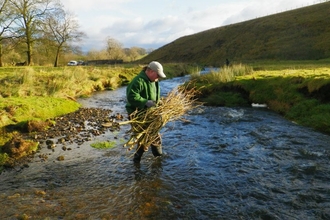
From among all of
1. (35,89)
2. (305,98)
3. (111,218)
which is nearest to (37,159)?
(111,218)

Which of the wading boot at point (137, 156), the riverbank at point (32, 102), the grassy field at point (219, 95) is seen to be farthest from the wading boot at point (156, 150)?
the grassy field at point (219, 95)

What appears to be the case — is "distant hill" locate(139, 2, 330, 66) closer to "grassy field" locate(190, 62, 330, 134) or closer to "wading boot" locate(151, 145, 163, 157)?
"grassy field" locate(190, 62, 330, 134)

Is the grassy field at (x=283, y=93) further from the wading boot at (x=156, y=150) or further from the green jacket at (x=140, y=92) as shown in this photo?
the wading boot at (x=156, y=150)

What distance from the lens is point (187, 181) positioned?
733 centimetres

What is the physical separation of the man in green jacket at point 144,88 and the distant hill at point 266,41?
164ft

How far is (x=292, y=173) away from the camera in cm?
749

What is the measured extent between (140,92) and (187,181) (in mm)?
2800

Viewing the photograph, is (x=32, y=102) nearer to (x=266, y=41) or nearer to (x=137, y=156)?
(x=137, y=156)

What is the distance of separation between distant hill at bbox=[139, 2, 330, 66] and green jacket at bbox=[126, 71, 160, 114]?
164 ft

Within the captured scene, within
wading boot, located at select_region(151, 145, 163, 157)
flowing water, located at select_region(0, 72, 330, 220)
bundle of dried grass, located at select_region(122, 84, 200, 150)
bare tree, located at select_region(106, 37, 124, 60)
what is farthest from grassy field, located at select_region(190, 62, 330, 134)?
bare tree, located at select_region(106, 37, 124, 60)

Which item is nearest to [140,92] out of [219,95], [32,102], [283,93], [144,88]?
[144,88]

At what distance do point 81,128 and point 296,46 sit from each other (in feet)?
191

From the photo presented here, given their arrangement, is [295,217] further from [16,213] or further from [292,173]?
→ [16,213]

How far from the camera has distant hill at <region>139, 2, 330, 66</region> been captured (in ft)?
187
